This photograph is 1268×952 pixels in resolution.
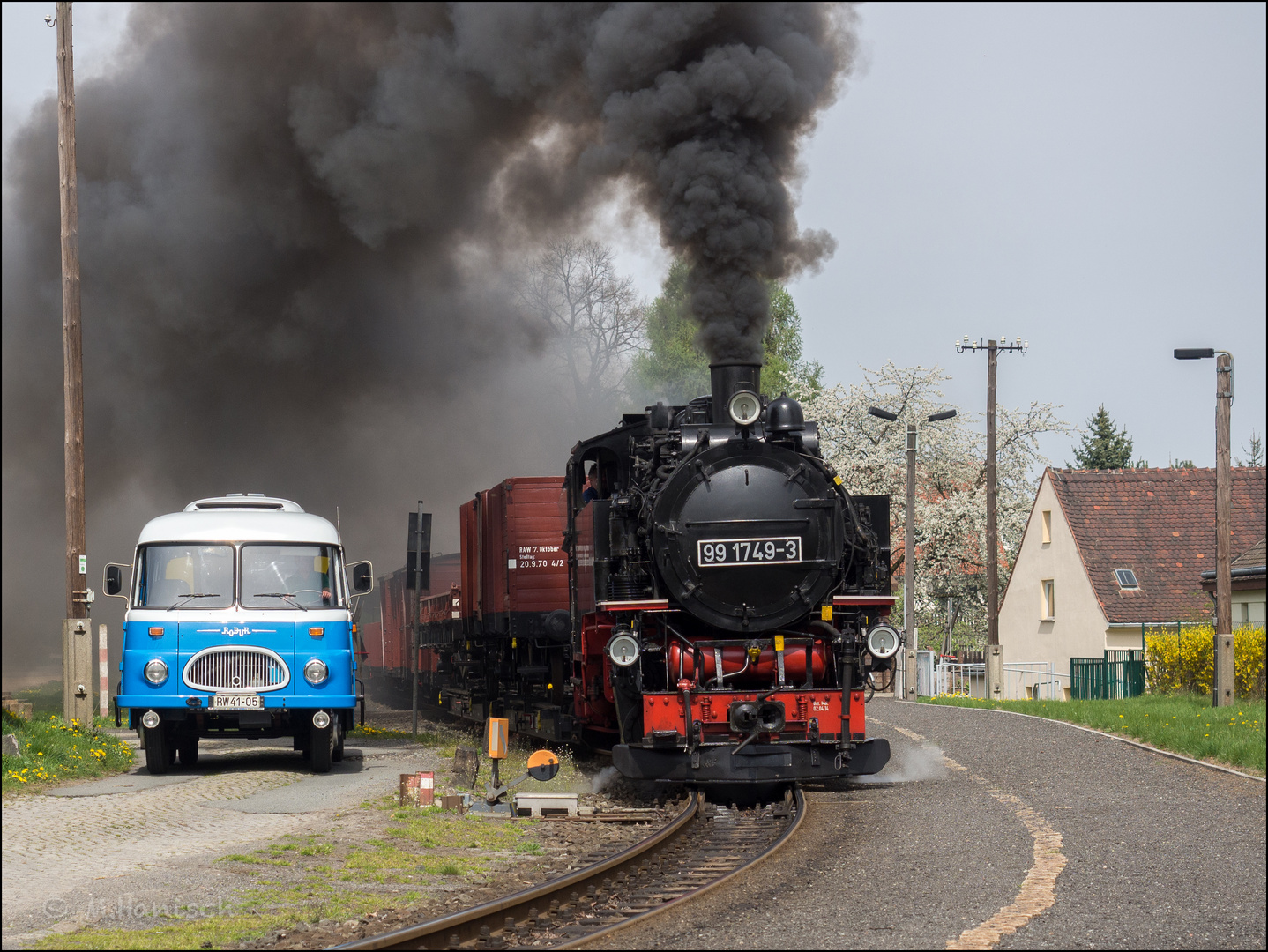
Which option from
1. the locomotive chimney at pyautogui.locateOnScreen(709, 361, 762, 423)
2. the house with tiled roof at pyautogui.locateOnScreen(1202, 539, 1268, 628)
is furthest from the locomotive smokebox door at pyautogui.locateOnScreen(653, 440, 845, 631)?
the house with tiled roof at pyautogui.locateOnScreen(1202, 539, 1268, 628)

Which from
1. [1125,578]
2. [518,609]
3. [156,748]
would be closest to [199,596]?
[156,748]

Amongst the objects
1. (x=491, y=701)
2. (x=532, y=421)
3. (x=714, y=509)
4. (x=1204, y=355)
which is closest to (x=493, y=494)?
(x=491, y=701)

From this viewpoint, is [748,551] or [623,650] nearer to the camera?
[623,650]

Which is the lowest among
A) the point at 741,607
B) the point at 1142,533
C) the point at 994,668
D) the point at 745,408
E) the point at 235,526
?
the point at 994,668

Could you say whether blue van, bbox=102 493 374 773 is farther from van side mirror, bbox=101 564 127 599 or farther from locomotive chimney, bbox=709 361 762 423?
locomotive chimney, bbox=709 361 762 423

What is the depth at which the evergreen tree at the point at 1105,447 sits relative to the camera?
183 ft

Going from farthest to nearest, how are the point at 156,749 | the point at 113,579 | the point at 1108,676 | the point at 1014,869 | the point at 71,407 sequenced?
the point at 1108,676 → the point at 71,407 → the point at 113,579 → the point at 156,749 → the point at 1014,869

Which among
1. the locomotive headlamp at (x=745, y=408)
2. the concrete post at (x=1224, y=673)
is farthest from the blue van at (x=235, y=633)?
the concrete post at (x=1224, y=673)

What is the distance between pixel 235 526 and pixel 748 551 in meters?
4.66

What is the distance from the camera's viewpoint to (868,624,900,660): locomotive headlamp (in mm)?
10664

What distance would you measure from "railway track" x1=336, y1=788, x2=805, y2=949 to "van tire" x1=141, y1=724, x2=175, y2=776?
4.82 m

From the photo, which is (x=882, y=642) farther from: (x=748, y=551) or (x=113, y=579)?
(x=113, y=579)

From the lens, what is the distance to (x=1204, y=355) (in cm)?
472

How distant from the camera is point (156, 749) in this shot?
38.4 feet
